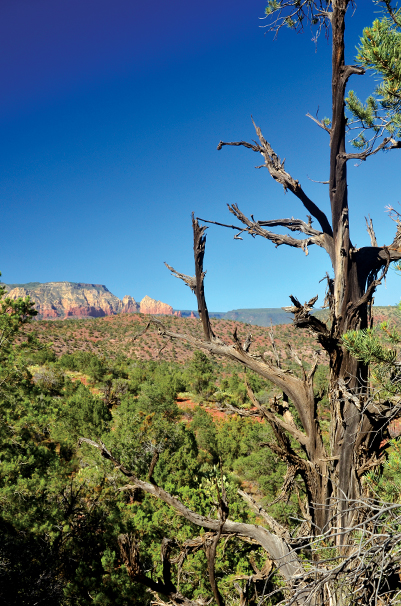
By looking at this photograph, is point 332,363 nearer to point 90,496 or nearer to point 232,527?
point 232,527

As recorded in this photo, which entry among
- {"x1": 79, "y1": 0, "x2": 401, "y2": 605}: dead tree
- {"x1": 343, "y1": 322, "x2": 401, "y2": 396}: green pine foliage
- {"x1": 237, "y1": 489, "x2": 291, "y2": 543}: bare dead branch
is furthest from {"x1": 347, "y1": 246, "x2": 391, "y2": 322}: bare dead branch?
{"x1": 237, "y1": 489, "x2": 291, "y2": 543}: bare dead branch

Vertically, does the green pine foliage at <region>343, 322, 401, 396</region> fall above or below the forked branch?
above

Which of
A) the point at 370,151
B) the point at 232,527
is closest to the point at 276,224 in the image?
the point at 370,151

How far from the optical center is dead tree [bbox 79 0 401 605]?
10.5 ft

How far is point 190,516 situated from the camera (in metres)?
3.69

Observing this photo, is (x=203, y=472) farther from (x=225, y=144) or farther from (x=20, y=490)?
(x=225, y=144)

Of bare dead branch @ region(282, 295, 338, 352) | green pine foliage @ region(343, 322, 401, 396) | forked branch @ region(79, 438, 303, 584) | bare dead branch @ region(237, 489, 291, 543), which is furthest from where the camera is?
bare dead branch @ region(237, 489, 291, 543)

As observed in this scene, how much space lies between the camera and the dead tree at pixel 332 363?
3.20 meters

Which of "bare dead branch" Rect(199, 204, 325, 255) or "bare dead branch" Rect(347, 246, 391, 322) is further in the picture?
"bare dead branch" Rect(199, 204, 325, 255)

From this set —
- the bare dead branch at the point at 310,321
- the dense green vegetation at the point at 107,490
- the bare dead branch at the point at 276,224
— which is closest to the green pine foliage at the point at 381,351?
the dense green vegetation at the point at 107,490

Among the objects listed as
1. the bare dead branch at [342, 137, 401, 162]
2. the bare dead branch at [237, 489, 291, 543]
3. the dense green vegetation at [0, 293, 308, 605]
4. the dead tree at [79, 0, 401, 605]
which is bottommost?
the dense green vegetation at [0, 293, 308, 605]

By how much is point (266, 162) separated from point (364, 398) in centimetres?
261

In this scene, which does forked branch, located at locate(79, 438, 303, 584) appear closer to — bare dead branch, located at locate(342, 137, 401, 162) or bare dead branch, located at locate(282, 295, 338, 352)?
bare dead branch, located at locate(282, 295, 338, 352)

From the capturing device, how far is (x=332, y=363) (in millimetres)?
3557
